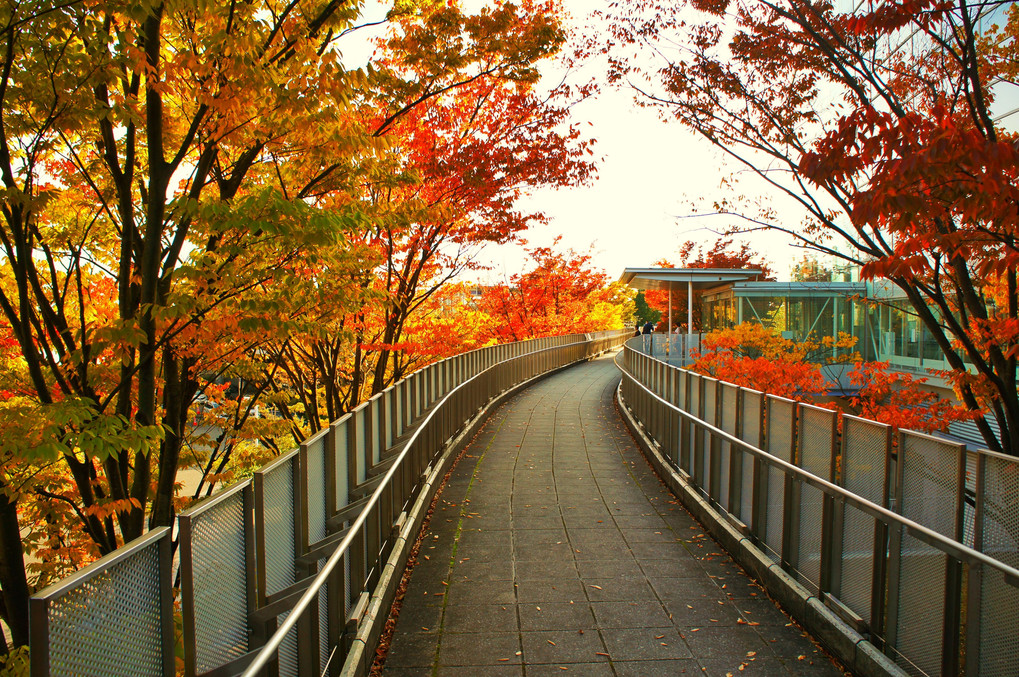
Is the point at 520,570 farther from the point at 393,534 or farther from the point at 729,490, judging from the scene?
the point at 729,490

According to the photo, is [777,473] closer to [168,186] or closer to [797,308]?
[168,186]

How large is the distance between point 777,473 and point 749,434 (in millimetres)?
1195

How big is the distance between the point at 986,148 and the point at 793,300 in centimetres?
2250

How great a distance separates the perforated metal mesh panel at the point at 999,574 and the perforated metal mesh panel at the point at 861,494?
792 mm

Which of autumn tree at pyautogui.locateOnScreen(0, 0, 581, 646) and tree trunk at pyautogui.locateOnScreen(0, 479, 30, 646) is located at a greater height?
autumn tree at pyautogui.locateOnScreen(0, 0, 581, 646)

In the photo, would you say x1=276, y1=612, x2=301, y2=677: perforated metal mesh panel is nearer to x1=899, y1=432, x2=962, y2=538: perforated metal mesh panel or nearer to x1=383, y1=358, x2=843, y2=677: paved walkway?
x1=383, y1=358, x2=843, y2=677: paved walkway

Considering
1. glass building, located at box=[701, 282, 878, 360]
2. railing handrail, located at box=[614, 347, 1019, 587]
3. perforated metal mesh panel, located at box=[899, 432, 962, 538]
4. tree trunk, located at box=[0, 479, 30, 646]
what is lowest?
tree trunk, located at box=[0, 479, 30, 646]

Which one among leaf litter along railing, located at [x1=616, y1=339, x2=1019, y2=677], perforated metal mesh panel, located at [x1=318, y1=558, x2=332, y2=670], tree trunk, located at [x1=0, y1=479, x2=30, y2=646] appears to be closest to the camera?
leaf litter along railing, located at [x1=616, y1=339, x2=1019, y2=677]

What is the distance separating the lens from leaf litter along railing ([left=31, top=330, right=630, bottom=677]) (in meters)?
1.99

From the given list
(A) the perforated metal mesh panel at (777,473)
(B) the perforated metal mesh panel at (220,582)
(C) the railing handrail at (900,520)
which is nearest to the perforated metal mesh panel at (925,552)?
(C) the railing handrail at (900,520)

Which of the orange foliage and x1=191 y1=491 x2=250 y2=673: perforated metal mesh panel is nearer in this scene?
x1=191 y1=491 x2=250 y2=673: perforated metal mesh panel

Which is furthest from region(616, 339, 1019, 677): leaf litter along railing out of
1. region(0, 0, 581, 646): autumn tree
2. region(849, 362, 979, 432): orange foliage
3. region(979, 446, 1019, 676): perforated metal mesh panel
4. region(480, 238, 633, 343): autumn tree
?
region(480, 238, 633, 343): autumn tree

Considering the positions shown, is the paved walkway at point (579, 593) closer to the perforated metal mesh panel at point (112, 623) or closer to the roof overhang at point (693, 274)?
the perforated metal mesh panel at point (112, 623)

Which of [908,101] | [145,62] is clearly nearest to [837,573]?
[908,101]
